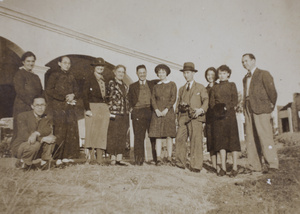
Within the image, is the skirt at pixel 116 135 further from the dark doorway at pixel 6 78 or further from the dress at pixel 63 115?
the dark doorway at pixel 6 78

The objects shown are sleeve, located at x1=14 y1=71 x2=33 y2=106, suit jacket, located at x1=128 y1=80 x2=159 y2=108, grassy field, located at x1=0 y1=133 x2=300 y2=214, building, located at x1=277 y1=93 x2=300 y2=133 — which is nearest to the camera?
grassy field, located at x1=0 y1=133 x2=300 y2=214

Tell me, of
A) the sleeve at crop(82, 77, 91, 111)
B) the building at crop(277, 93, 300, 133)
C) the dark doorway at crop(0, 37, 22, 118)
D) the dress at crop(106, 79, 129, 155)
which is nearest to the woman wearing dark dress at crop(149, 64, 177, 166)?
the dress at crop(106, 79, 129, 155)

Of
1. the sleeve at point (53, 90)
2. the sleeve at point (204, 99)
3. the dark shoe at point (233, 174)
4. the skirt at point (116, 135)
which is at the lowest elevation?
the dark shoe at point (233, 174)

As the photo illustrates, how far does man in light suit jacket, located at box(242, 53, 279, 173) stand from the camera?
362 cm

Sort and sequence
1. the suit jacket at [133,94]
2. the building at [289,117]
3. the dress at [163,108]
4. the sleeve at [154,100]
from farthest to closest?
1. the building at [289,117]
2. the suit jacket at [133,94]
3. the sleeve at [154,100]
4. the dress at [163,108]

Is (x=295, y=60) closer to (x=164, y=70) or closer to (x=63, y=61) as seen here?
(x=164, y=70)

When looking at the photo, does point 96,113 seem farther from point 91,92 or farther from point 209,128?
point 209,128

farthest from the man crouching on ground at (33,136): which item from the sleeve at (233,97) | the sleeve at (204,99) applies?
the sleeve at (233,97)

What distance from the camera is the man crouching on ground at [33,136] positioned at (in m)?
3.20

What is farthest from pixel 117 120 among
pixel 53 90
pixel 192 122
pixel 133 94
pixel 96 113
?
pixel 192 122

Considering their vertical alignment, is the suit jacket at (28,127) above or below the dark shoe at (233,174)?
above

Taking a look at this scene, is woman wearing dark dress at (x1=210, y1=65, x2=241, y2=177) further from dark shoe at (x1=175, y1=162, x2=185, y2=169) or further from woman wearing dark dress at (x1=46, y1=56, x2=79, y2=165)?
woman wearing dark dress at (x1=46, y1=56, x2=79, y2=165)

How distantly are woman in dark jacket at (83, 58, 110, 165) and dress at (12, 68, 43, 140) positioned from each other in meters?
0.69

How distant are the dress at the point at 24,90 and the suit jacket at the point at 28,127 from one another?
8cm
